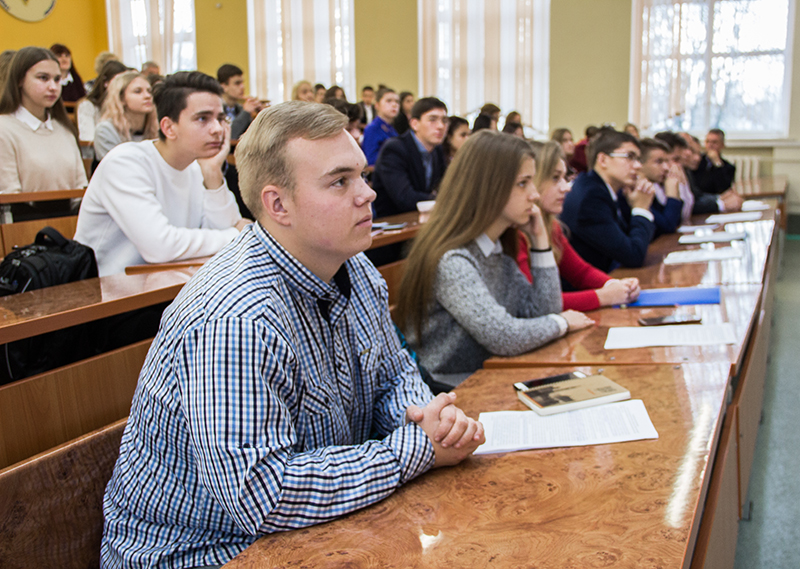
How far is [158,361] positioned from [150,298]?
72 cm

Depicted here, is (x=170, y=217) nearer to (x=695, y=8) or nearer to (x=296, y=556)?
(x=296, y=556)

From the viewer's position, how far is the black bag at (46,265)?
1.88m

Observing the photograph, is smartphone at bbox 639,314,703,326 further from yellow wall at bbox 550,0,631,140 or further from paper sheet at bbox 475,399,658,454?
yellow wall at bbox 550,0,631,140

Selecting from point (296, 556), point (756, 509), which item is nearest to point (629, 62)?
point (756, 509)

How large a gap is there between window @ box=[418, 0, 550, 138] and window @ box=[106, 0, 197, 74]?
3.43m

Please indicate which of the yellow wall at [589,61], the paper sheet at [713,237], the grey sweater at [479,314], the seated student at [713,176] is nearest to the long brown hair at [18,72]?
the grey sweater at [479,314]

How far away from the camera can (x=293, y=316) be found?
1.14 metres

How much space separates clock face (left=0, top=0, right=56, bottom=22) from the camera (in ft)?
29.6

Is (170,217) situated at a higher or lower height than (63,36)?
lower

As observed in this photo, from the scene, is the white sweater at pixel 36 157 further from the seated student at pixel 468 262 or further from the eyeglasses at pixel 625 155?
the eyeglasses at pixel 625 155

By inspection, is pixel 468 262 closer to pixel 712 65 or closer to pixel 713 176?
pixel 713 176

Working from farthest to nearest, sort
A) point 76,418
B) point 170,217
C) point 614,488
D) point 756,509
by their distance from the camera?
point 170,217, point 756,509, point 76,418, point 614,488

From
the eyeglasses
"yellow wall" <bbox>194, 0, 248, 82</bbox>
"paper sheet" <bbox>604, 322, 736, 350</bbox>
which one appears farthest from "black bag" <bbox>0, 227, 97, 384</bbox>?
"yellow wall" <bbox>194, 0, 248, 82</bbox>

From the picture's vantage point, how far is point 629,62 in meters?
8.94
